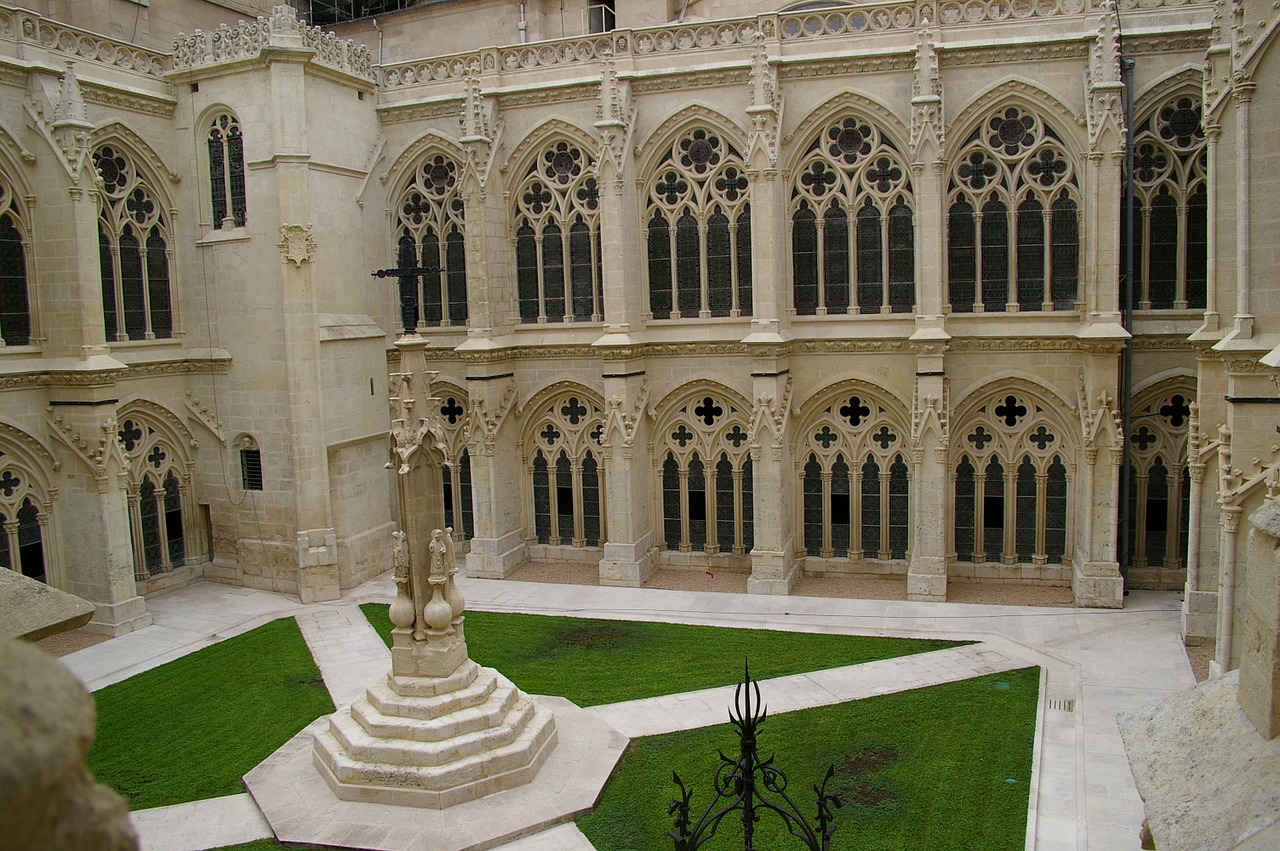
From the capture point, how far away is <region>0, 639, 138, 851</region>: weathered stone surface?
275 centimetres

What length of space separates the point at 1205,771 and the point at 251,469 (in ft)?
75.2

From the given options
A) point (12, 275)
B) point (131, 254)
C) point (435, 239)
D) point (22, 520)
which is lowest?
point (22, 520)

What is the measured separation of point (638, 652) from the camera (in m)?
Result: 19.5

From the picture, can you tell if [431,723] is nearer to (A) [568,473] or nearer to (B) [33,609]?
(B) [33,609]

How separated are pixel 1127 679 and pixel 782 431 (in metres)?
8.66

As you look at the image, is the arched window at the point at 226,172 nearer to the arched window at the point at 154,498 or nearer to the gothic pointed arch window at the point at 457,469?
the arched window at the point at 154,498

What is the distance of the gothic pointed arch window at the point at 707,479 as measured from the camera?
2464 centimetres

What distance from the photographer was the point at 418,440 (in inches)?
579

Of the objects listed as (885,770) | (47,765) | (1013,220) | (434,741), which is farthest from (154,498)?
(47,765)

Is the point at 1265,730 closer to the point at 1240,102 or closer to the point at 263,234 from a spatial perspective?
the point at 1240,102

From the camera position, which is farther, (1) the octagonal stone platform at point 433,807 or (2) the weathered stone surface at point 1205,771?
(1) the octagonal stone platform at point 433,807

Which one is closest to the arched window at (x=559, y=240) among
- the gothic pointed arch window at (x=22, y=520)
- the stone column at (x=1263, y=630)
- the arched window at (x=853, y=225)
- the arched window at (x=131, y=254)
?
the arched window at (x=853, y=225)

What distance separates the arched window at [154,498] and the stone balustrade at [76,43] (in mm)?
7804

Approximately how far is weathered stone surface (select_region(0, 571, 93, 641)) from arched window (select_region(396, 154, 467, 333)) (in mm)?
20127
